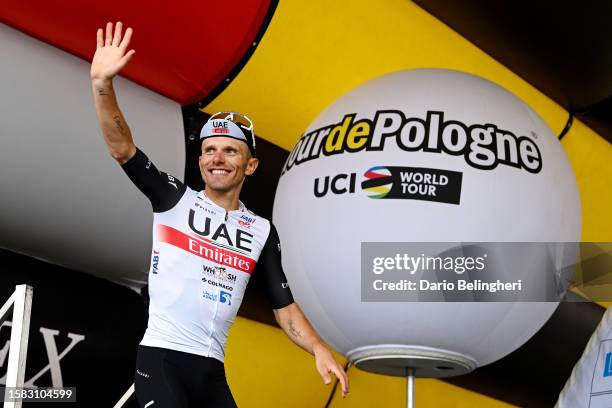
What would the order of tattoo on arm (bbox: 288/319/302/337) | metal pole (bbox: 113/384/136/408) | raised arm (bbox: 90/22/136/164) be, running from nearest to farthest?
raised arm (bbox: 90/22/136/164) < tattoo on arm (bbox: 288/319/302/337) < metal pole (bbox: 113/384/136/408)

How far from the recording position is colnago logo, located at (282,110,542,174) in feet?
4.85

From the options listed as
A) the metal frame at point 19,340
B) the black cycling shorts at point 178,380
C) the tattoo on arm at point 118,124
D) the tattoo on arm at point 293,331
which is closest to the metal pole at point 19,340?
the metal frame at point 19,340

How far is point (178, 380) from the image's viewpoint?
1172 millimetres

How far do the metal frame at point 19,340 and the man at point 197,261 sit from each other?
142mm

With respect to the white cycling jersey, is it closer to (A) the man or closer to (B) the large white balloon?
(A) the man

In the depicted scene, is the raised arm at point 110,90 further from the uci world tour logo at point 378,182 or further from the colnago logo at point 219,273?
the uci world tour logo at point 378,182

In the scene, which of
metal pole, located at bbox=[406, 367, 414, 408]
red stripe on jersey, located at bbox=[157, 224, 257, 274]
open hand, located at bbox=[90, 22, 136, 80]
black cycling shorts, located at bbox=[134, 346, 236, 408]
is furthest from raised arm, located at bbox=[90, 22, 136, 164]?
metal pole, located at bbox=[406, 367, 414, 408]

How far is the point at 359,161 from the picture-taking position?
1.49 m

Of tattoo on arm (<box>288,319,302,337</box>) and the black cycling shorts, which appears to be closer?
the black cycling shorts

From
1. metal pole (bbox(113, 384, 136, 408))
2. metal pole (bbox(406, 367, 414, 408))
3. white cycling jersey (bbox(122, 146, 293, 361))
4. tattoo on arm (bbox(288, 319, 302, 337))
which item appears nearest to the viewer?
white cycling jersey (bbox(122, 146, 293, 361))

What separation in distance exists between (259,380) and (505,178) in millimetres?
703

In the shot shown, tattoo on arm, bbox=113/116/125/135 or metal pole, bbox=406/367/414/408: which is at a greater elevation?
tattoo on arm, bbox=113/116/125/135

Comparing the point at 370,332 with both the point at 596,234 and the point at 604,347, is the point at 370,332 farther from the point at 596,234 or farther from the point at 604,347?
the point at 596,234

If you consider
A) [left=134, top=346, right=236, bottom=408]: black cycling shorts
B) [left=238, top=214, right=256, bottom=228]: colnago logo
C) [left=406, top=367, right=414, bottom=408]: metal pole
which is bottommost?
[left=134, top=346, right=236, bottom=408]: black cycling shorts
